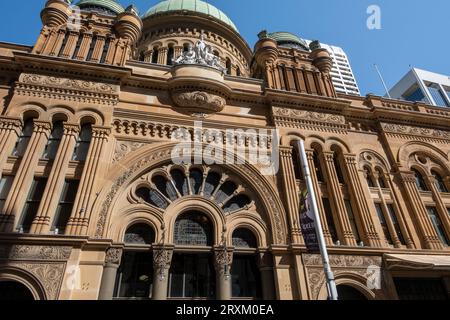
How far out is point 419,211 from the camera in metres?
16.4

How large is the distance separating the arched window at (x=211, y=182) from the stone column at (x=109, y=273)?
4.87m

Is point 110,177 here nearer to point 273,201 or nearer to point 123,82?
point 123,82

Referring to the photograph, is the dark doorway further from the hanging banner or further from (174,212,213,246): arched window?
(174,212,213,246): arched window

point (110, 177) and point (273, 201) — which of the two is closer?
point (110, 177)

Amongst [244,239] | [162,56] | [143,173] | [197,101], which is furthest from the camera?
[162,56]

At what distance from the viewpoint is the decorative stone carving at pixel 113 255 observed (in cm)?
1162

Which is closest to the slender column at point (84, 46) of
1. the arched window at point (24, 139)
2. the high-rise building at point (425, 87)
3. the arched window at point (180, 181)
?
the arched window at point (24, 139)

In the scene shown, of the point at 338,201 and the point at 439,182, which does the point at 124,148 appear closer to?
the point at 338,201

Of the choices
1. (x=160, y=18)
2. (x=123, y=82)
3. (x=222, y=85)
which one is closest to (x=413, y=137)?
(x=222, y=85)

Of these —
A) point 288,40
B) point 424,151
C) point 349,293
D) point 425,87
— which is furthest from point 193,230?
point 425,87

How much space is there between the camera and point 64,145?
13.6 meters

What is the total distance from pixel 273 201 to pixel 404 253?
6.71 m

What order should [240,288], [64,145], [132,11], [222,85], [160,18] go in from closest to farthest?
[240,288]
[64,145]
[222,85]
[132,11]
[160,18]

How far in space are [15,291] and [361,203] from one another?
1541 centimetres
